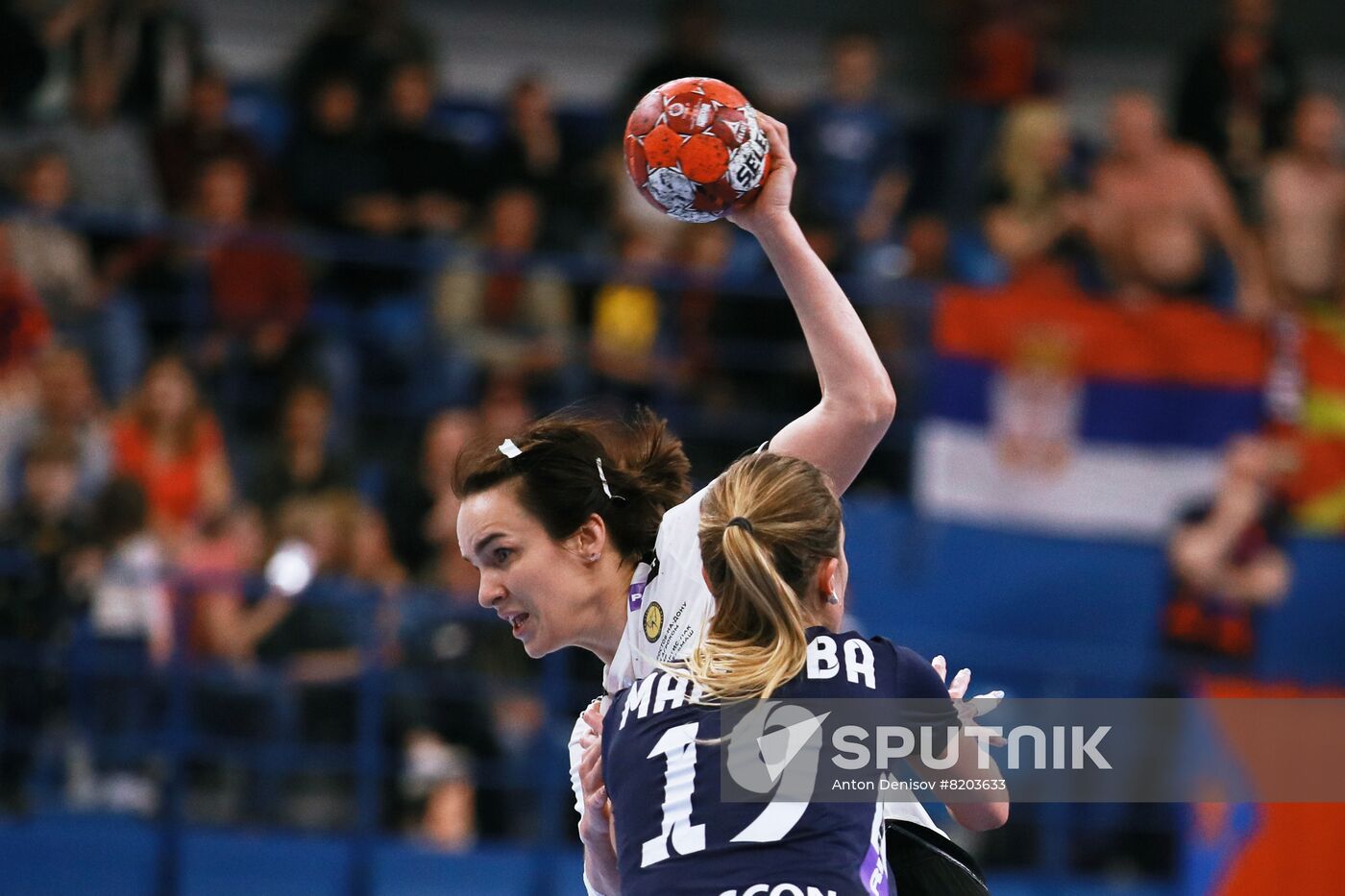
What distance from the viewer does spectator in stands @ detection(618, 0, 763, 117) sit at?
10.9 meters

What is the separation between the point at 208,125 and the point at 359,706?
3813mm

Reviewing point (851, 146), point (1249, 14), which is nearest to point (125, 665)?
point (851, 146)

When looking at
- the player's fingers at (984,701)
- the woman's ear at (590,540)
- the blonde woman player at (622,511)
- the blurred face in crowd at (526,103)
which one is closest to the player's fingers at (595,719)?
the blonde woman player at (622,511)

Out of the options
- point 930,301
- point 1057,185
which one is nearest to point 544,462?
point 930,301

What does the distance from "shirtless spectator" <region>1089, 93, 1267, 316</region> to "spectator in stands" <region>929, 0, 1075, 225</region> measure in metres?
0.91

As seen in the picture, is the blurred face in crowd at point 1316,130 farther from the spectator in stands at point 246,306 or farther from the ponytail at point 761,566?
the ponytail at point 761,566

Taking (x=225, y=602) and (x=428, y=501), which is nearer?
(x=225, y=602)

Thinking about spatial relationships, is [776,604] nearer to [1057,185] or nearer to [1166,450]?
[1166,450]

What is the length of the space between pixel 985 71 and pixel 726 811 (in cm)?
975

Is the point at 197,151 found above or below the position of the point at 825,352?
above

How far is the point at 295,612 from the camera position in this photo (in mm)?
8070

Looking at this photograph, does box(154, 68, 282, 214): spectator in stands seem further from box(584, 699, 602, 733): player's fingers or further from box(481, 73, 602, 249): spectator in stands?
box(584, 699, 602, 733): player's fingers

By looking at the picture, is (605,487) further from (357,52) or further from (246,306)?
(357,52)

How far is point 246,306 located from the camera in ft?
32.0
